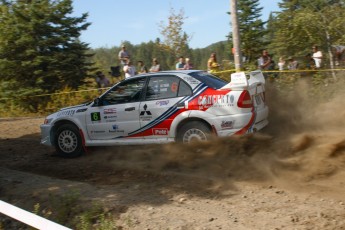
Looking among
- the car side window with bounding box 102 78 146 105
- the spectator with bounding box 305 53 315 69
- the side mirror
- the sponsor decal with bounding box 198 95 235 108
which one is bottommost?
the sponsor decal with bounding box 198 95 235 108

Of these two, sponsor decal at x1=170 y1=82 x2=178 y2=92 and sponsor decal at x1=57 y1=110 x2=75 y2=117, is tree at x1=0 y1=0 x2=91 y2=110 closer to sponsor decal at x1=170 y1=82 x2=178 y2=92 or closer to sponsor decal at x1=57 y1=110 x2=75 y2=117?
sponsor decal at x1=57 y1=110 x2=75 y2=117

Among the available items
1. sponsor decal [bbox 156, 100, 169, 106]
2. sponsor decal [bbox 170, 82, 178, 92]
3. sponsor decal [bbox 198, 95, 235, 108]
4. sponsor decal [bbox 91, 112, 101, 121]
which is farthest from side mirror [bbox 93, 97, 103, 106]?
sponsor decal [bbox 198, 95, 235, 108]

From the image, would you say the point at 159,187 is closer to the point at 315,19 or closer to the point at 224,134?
the point at 224,134

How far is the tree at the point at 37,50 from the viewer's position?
20.2m

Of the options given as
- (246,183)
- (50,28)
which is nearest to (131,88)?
(246,183)

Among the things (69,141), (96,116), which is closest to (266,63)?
(96,116)

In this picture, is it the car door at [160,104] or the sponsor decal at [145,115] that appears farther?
the sponsor decal at [145,115]

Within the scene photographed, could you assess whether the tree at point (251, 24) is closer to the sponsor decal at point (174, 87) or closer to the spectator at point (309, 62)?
the spectator at point (309, 62)

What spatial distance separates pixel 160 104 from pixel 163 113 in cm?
19

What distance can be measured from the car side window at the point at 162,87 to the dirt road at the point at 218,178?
0.99m

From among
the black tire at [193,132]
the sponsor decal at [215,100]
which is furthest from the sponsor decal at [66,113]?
the sponsor decal at [215,100]

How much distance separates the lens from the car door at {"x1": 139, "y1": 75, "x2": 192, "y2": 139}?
796 centimetres

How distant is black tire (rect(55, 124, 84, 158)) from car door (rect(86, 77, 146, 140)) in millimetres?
371

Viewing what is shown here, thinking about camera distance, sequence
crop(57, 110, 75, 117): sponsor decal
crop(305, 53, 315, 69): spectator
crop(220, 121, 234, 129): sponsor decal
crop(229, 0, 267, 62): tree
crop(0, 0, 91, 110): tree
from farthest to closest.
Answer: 1. crop(229, 0, 267, 62): tree
2. crop(0, 0, 91, 110): tree
3. crop(305, 53, 315, 69): spectator
4. crop(57, 110, 75, 117): sponsor decal
5. crop(220, 121, 234, 129): sponsor decal
